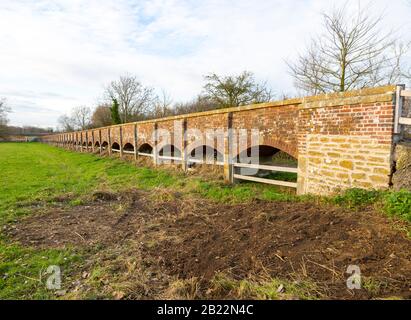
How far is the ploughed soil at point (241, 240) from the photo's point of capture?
2910 mm

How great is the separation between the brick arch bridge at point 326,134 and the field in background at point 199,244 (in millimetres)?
532

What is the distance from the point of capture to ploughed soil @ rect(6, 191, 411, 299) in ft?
9.55

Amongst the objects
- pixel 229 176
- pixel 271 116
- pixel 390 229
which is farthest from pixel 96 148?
pixel 390 229

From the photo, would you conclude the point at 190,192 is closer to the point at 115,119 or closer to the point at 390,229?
the point at 390,229

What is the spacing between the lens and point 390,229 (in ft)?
12.1

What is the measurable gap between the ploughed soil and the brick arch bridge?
0.95 meters

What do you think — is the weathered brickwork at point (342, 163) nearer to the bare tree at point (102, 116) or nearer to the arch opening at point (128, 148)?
the arch opening at point (128, 148)

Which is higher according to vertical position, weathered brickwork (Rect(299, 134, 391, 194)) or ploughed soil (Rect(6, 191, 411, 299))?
weathered brickwork (Rect(299, 134, 391, 194))

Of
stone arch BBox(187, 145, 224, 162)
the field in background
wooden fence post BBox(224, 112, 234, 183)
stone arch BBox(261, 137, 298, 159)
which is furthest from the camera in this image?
stone arch BBox(187, 145, 224, 162)

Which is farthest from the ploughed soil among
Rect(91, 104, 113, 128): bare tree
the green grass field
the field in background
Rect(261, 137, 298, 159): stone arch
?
Rect(91, 104, 113, 128): bare tree

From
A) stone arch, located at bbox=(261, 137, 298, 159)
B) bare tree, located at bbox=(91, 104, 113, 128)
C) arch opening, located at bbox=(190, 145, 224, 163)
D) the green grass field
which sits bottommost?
the green grass field

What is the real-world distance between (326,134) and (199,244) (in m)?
4.08

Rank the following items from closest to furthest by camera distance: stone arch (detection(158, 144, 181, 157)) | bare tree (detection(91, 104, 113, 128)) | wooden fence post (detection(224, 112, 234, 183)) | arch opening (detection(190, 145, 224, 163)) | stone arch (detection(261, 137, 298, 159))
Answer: stone arch (detection(261, 137, 298, 159)) → wooden fence post (detection(224, 112, 234, 183)) → arch opening (detection(190, 145, 224, 163)) → stone arch (detection(158, 144, 181, 157)) → bare tree (detection(91, 104, 113, 128))

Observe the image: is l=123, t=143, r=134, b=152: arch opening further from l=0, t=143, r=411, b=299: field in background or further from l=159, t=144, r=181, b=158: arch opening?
l=0, t=143, r=411, b=299: field in background
